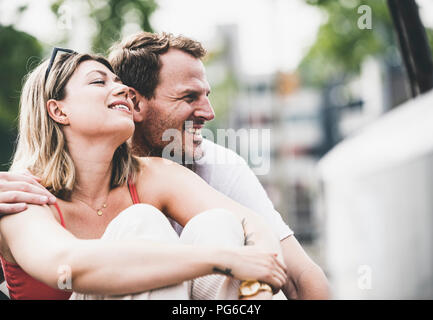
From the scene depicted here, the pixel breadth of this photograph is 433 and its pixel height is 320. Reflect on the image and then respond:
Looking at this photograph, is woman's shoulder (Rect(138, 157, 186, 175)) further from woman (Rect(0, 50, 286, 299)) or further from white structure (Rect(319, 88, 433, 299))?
white structure (Rect(319, 88, 433, 299))

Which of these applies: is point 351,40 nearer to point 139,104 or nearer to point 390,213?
point 390,213

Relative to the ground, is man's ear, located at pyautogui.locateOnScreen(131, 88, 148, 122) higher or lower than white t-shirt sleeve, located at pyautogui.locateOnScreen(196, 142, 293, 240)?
higher

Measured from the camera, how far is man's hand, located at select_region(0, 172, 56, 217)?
61.7 inches

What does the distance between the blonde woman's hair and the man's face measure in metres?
0.30

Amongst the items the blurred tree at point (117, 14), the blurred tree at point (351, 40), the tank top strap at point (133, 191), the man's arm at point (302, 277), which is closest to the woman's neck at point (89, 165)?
the tank top strap at point (133, 191)

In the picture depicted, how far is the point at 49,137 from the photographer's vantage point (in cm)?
191

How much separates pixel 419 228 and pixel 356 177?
684 mm

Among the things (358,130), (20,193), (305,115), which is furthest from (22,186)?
(305,115)

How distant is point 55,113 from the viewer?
6.27 feet

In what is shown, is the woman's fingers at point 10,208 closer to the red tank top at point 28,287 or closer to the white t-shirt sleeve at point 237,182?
the red tank top at point 28,287

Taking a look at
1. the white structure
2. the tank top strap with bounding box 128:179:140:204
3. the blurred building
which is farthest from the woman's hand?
the blurred building

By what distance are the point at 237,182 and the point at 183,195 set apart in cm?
43

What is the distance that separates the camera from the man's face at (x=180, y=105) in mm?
2248
